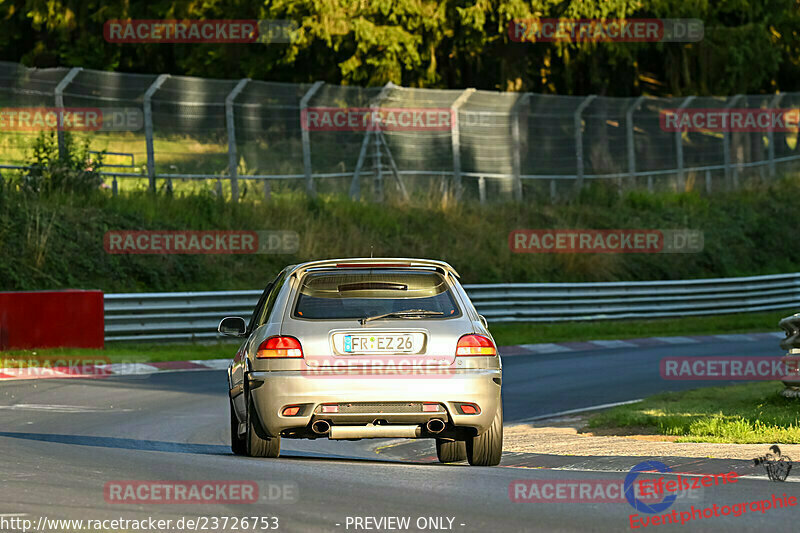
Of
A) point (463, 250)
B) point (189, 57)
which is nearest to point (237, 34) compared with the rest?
point (189, 57)

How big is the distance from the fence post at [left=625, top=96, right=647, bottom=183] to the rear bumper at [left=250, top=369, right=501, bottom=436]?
2805cm

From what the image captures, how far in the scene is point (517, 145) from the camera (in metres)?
33.5

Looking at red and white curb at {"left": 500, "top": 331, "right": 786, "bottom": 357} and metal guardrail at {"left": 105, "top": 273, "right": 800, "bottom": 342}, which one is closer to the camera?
metal guardrail at {"left": 105, "top": 273, "right": 800, "bottom": 342}

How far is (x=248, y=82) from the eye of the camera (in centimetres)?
2903

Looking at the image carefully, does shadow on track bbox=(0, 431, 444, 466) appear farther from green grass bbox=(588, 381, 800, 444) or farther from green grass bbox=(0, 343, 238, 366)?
green grass bbox=(0, 343, 238, 366)

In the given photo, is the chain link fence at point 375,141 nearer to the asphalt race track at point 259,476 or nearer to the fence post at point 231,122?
the fence post at point 231,122
